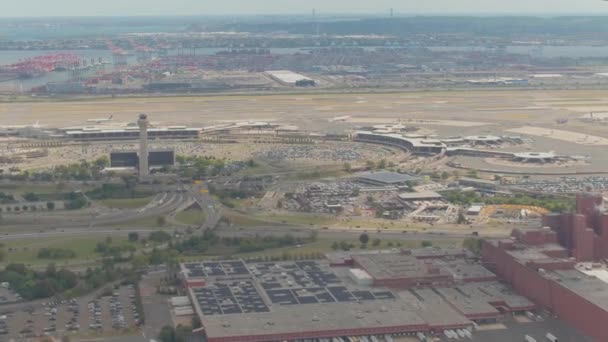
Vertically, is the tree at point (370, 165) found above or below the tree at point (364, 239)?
below

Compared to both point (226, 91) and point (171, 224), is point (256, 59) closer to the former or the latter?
point (226, 91)

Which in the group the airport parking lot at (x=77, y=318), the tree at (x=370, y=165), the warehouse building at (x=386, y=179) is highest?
the airport parking lot at (x=77, y=318)

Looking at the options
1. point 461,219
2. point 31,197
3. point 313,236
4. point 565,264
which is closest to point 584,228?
point 565,264

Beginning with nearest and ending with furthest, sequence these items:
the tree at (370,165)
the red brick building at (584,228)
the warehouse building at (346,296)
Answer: the warehouse building at (346,296) → the red brick building at (584,228) → the tree at (370,165)

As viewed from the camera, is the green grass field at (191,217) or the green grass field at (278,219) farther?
the green grass field at (191,217)

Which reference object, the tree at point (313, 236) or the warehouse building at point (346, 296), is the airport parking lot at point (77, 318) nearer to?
the warehouse building at point (346, 296)

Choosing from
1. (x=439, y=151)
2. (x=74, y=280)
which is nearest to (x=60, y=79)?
(x=439, y=151)

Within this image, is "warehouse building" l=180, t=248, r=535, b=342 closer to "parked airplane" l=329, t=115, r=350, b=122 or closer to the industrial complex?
the industrial complex

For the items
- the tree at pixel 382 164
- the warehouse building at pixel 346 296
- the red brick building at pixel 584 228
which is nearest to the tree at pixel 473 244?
the warehouse building at pixel 346 296
